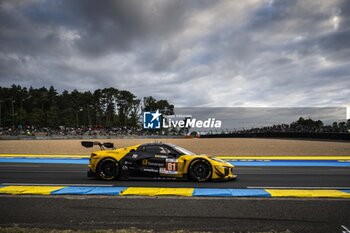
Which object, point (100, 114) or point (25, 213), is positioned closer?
point (25, 213)

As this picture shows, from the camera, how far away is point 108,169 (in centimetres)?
934

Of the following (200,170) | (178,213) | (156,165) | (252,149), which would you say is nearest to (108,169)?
(156,165)

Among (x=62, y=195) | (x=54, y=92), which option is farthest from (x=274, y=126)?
(x=54, y=92)

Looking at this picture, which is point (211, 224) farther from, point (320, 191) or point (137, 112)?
point (137, 112)

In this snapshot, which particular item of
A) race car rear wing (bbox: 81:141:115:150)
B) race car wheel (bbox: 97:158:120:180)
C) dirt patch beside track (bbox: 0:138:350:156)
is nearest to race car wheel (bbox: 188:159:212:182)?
race car wheel (bbox: 97:158:120:180)

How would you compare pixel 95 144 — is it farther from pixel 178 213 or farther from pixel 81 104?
pixel 81 104

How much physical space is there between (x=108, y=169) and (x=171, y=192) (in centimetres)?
282

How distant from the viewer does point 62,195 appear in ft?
23.1

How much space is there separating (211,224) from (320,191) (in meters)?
4.05

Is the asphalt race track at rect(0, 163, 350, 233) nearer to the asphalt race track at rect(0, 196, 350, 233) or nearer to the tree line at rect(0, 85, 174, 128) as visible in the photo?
the asphalt race track at rect(0, 196, 350, 233)

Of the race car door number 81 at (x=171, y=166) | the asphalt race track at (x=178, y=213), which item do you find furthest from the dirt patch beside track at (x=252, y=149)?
the asphalt race track at (x=178, y=213)

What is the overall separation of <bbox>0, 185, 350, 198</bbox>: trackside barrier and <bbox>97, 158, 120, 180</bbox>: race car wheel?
4.19 ft

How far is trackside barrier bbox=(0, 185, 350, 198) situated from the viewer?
23.2 ft

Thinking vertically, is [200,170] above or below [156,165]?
below
